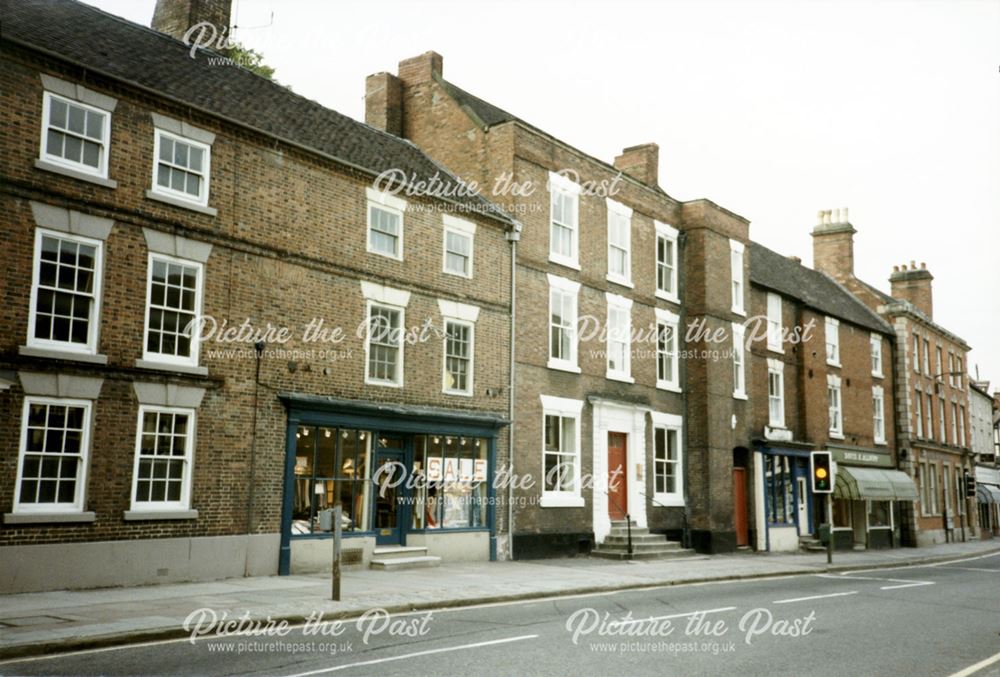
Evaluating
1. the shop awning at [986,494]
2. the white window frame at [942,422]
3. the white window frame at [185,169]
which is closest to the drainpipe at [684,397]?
the white window frame at [185,169]

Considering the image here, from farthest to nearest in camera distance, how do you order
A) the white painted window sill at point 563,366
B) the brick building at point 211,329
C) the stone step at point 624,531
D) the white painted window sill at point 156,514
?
the stone step at point 624,531 → the white painted window sill at point 563,366 → the white painted window sill at point 156,514 → the brick building at point 211,329

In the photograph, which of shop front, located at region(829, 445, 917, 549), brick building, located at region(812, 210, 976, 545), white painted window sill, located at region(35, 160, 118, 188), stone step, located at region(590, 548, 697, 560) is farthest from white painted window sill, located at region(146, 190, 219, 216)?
brick building, located at region(812, 210, 976, 545)

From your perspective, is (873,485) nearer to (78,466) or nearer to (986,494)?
(986,494)

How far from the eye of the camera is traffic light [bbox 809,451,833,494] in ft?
81.3

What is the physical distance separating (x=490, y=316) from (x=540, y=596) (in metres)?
8.60

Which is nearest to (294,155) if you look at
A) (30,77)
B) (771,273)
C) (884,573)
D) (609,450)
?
(30,77)

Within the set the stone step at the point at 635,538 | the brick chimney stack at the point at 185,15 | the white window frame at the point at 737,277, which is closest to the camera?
the brick chimney stack at the point at 185,15

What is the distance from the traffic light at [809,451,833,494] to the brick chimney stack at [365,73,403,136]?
15945 millimetres

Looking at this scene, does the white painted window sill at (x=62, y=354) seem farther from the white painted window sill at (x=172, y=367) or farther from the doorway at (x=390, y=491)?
the doorway at (x=390, y=491)

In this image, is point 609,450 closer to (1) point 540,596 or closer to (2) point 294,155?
(1) point 540,596

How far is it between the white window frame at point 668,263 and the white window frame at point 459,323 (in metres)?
8.51

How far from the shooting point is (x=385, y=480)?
19016 millimetres

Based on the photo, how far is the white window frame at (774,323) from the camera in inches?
1292

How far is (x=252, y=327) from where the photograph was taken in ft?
54.3
